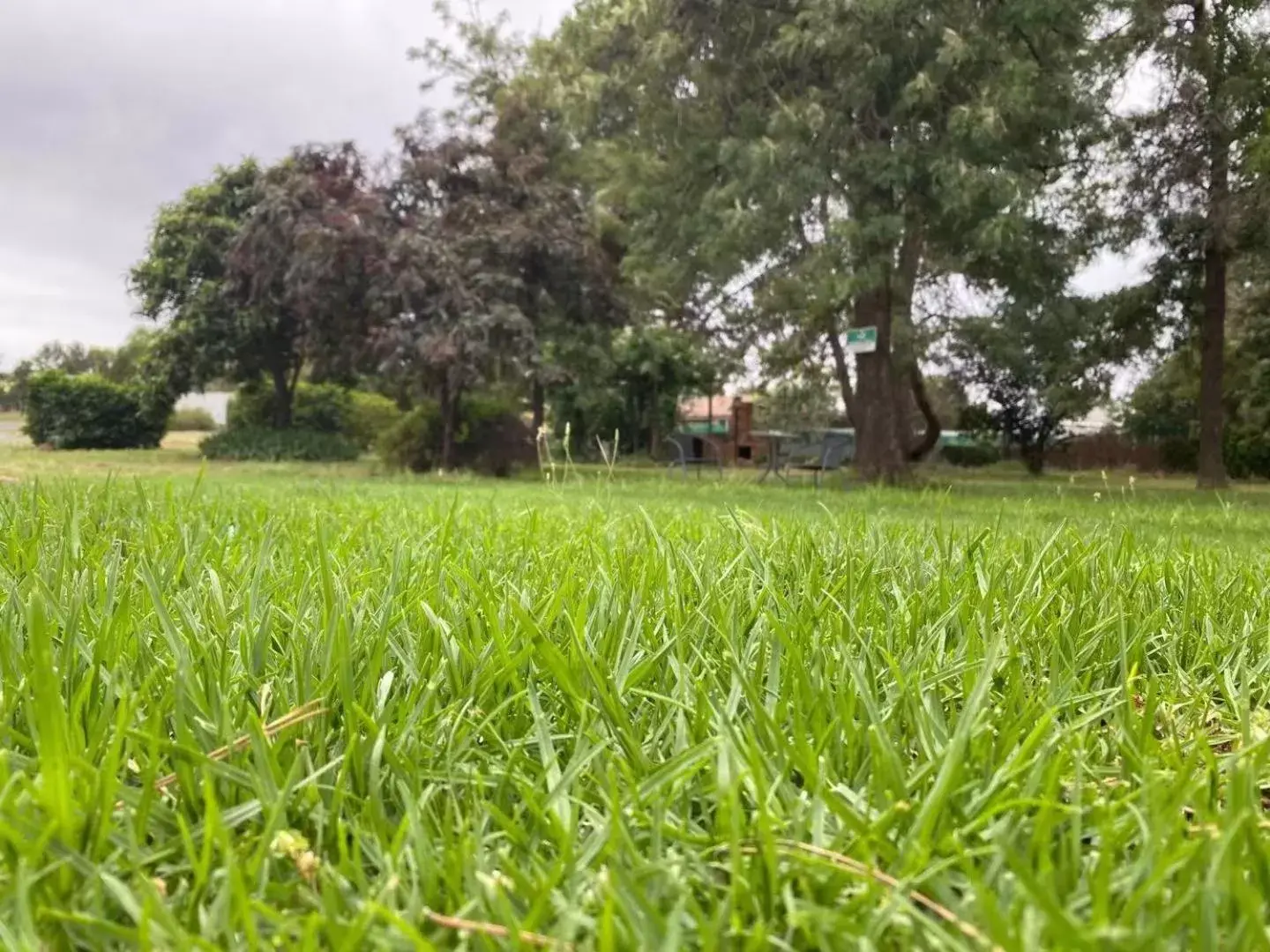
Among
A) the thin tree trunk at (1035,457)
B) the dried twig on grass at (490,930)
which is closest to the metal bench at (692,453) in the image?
the thin tree trunk at (1035,457)

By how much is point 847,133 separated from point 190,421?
22.3 m

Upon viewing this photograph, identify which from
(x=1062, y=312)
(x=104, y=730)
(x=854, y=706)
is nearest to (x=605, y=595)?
(x=854, y=706)

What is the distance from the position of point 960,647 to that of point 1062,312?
518 inches

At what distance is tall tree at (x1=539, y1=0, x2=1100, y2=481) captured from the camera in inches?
380

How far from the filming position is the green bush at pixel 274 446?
20.6 meters

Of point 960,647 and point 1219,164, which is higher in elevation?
point 1219,164

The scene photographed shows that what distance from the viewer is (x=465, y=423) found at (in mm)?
15984

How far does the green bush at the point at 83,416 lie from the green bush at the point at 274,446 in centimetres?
399

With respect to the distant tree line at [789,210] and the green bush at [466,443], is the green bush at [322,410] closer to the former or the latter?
the distant tree line at [789,210]

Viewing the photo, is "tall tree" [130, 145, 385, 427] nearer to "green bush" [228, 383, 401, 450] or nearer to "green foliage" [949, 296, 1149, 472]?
"green bush" [228, 383, 401, 450]

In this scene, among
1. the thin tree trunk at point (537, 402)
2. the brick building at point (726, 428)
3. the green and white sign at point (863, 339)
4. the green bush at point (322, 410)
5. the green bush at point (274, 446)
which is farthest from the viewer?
the brick building at point (726, 428)

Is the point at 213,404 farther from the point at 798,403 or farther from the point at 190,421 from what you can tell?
the point at 798,403

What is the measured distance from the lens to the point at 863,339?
454 inches

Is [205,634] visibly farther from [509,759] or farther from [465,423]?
[465,423]
